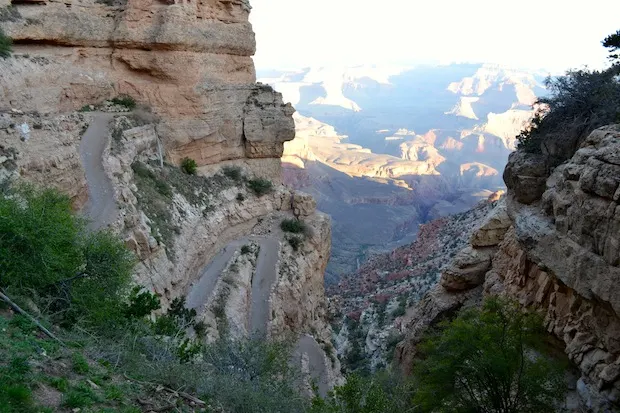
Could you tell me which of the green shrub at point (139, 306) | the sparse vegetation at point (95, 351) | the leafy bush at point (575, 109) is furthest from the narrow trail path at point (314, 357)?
the leafy bush at point (575, 109)

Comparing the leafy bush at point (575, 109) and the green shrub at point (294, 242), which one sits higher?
the leafy bush at point (575, 109)

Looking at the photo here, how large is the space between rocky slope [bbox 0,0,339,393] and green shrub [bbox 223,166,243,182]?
129 mm

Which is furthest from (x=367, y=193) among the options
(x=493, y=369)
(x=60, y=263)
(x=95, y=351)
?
(x=95, y=351)

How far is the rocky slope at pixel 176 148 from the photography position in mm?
19969

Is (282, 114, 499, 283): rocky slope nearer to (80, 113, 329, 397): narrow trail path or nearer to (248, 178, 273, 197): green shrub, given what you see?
(248, 178, 273, 197): green shrub

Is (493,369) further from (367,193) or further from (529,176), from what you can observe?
(367,193)

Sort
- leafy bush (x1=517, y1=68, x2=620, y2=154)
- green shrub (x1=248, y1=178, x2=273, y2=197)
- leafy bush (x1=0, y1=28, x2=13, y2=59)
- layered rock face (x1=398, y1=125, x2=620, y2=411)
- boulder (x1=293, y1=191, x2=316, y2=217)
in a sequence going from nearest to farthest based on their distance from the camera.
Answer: layered rock face (x1=398, y1=125, x2=620, y2=411) → leafy bush (x1=517, y1=68, x2=620, y2=154) → leafy bush (x1=0, y1=28, x2=13, y2=59) → green shrub (x1=248, y1=178, x2=273, y2=197) → boulder (x1=293, y1=191, x2=316, y2=217)

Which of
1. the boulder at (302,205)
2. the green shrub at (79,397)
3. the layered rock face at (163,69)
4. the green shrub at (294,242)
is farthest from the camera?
the boulder at (302,205)

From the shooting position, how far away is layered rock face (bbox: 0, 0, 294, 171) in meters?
24.5

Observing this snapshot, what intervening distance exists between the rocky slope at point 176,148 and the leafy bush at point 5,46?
44cm

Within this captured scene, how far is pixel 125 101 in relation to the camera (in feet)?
89.8

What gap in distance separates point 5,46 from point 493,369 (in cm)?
2363

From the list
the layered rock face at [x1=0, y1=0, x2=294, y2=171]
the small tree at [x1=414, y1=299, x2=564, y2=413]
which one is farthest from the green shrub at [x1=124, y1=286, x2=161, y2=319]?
the layered rock face at [x1=0, y1=0, x2=294, y2=171]

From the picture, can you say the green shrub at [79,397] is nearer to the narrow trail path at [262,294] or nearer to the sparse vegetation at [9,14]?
the narrow trail path at [262,294]
